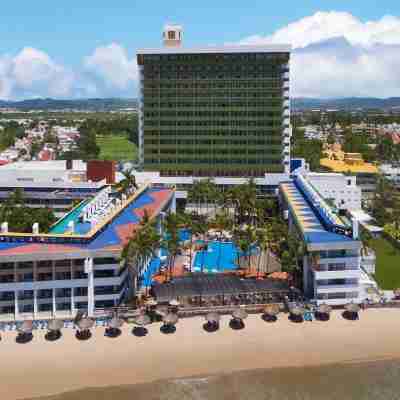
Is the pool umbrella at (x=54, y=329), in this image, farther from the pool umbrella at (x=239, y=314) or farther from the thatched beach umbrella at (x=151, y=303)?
the pool umbrella at (x=239, y=314)

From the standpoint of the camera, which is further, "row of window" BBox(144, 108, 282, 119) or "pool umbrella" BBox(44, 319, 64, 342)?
"row of window" BBox(144, 108, 282, 119)

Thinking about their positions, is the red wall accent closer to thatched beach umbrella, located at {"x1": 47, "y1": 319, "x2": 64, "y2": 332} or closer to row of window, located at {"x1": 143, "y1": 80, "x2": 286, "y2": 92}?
row of window, located at {"x1": 143, "y1": 80, "x2": 286, "y2": 92}

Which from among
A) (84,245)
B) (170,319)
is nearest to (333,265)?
(170,319)

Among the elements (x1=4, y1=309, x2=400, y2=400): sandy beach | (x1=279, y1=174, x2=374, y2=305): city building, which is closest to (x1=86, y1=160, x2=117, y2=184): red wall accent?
(x1=279, y1=174, x2=374, y2=305): city building

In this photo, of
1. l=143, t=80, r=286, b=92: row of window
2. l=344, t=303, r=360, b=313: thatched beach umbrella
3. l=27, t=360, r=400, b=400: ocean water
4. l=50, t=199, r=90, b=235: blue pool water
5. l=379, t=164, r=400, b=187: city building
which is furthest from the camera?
l=379, t=164, r=400, b=187: city building

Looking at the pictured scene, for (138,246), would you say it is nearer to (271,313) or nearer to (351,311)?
(271,313)
